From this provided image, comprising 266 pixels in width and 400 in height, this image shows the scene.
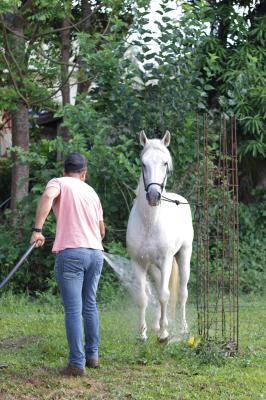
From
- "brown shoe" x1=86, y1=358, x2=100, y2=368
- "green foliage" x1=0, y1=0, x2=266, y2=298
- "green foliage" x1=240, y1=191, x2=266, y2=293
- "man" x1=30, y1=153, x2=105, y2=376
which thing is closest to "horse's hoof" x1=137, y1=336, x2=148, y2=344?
"brown shoe" x1=86, y1=358, x2=100, y2=368

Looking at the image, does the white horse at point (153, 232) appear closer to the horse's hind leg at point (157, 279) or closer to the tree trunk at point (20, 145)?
the horse's hind leg at point (157, 279)

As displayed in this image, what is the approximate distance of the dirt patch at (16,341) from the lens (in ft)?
23.5

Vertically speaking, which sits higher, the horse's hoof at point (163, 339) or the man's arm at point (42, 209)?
the man's arm at point (42, 209)

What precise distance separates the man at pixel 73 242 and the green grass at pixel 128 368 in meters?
0.34

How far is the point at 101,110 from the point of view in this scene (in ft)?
38.1

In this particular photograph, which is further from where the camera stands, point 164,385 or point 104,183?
point 104,183

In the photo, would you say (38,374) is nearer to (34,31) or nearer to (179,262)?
(179,262)

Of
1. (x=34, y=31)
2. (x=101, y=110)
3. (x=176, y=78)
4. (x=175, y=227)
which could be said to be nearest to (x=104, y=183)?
(x=101, y=110)

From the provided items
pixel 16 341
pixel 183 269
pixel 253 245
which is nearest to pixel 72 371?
pixel 16 341

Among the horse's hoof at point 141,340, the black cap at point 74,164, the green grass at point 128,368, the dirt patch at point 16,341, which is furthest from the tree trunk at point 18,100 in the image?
the black cap at point 74,164

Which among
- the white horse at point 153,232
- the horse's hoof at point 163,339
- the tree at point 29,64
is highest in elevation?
the tree at point 29,64

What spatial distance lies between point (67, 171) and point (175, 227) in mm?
1923

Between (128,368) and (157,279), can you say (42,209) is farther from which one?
(157,279)

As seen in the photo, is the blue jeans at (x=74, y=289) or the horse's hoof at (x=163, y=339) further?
the horse's hoof at (x=163, y=339)
